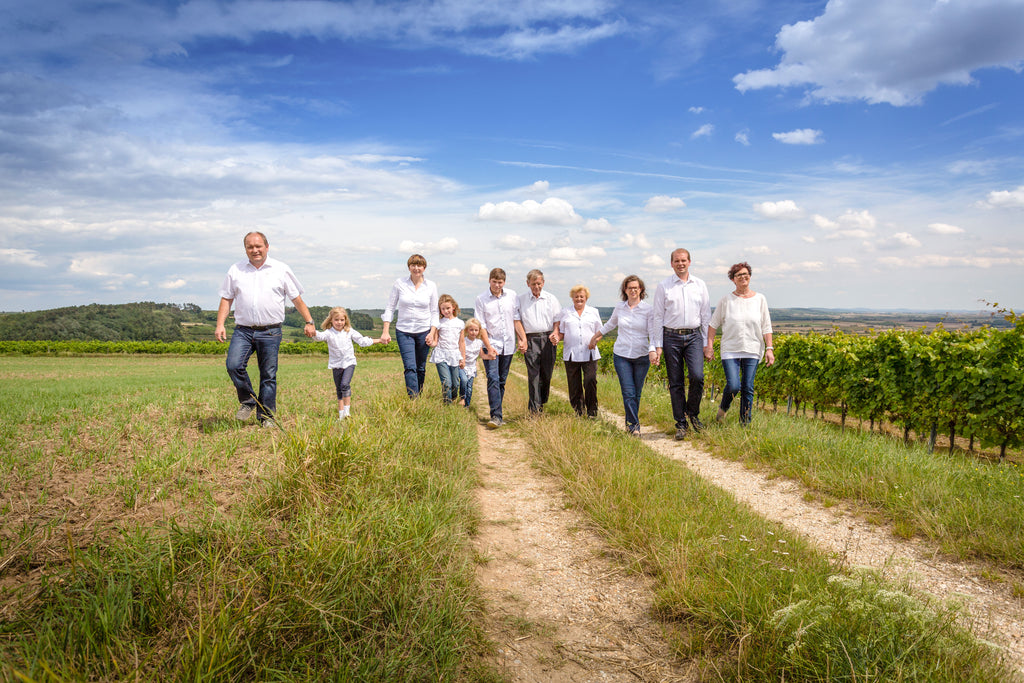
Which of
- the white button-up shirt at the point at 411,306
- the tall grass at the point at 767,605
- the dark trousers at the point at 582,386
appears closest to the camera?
the tall grass at the point at 767,605

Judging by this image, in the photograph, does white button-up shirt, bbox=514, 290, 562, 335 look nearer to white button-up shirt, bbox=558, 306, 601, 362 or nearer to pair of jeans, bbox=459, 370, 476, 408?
white button-up shirt, bbox=558, 306, 601, 362

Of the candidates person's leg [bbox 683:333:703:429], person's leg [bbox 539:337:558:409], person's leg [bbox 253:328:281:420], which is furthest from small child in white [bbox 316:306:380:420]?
person's leg [bbox 683:333:703:429]

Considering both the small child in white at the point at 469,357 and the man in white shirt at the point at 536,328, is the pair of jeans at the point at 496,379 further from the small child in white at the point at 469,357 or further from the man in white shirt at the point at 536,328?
the man in white shirt at the point at 536,328

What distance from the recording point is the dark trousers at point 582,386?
26.2ft

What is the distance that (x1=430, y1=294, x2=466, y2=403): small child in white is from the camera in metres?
8.38

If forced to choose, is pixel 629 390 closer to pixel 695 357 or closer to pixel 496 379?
pixel 695 357

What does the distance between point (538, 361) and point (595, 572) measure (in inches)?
194

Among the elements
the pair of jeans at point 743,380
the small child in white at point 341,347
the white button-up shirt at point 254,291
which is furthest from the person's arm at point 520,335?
the white button-up shirt at point 254,291

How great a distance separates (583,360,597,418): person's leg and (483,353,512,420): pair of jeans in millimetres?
1166

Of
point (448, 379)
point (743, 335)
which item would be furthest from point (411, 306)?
point (743, 335)

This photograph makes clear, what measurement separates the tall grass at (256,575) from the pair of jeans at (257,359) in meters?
1.96

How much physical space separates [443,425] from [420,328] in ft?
6.01

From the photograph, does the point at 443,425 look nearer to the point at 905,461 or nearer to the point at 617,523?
the point at 617,523

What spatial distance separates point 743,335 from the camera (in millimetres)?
7234
